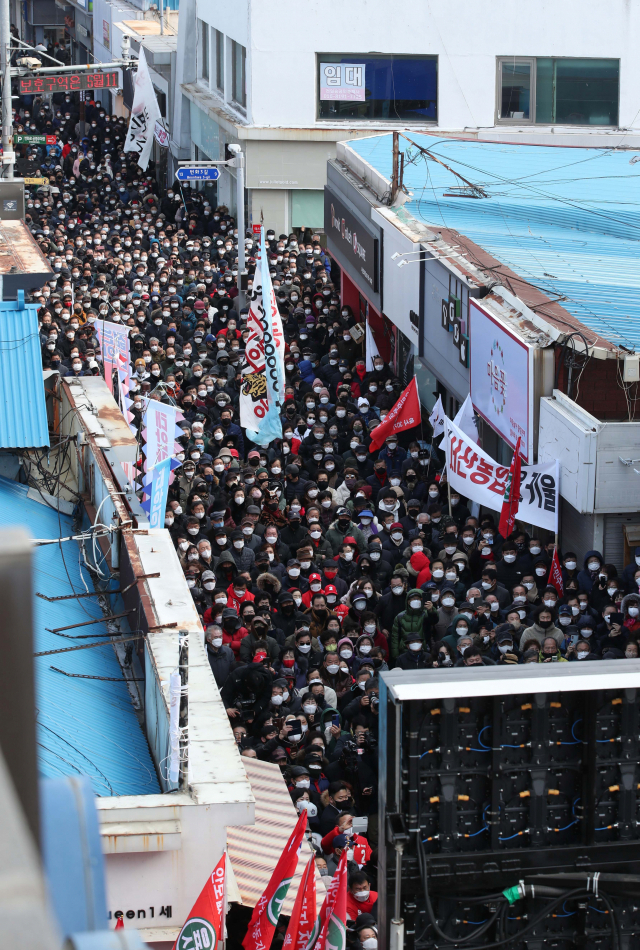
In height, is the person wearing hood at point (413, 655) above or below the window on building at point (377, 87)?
below

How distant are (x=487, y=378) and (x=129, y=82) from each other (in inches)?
1465

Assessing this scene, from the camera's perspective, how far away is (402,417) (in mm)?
18844

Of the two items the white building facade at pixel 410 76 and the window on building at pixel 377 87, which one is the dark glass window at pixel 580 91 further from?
the window on building at pixel 377 87

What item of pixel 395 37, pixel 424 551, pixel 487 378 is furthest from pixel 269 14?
pixel 424 551

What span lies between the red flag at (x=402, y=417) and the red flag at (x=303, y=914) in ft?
36.7

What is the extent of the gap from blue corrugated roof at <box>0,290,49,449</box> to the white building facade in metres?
23.6

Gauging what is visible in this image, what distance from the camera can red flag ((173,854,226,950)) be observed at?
24.6 feet

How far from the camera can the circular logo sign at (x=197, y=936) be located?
24.8 feet

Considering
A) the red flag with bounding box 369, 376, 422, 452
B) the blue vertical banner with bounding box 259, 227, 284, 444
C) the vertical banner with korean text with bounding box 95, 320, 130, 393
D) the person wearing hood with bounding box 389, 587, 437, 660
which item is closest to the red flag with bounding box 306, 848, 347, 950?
the person wearing hood with bounding box 389, 587, 437, 660

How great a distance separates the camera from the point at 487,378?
57.7 feet

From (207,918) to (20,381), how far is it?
7.72m

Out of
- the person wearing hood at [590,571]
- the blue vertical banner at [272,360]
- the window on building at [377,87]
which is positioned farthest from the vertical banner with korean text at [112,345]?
the window on building at [377,87]

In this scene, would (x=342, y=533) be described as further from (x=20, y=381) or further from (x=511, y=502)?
(x=20, y=381)

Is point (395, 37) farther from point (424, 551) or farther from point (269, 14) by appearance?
point (424, 551)
